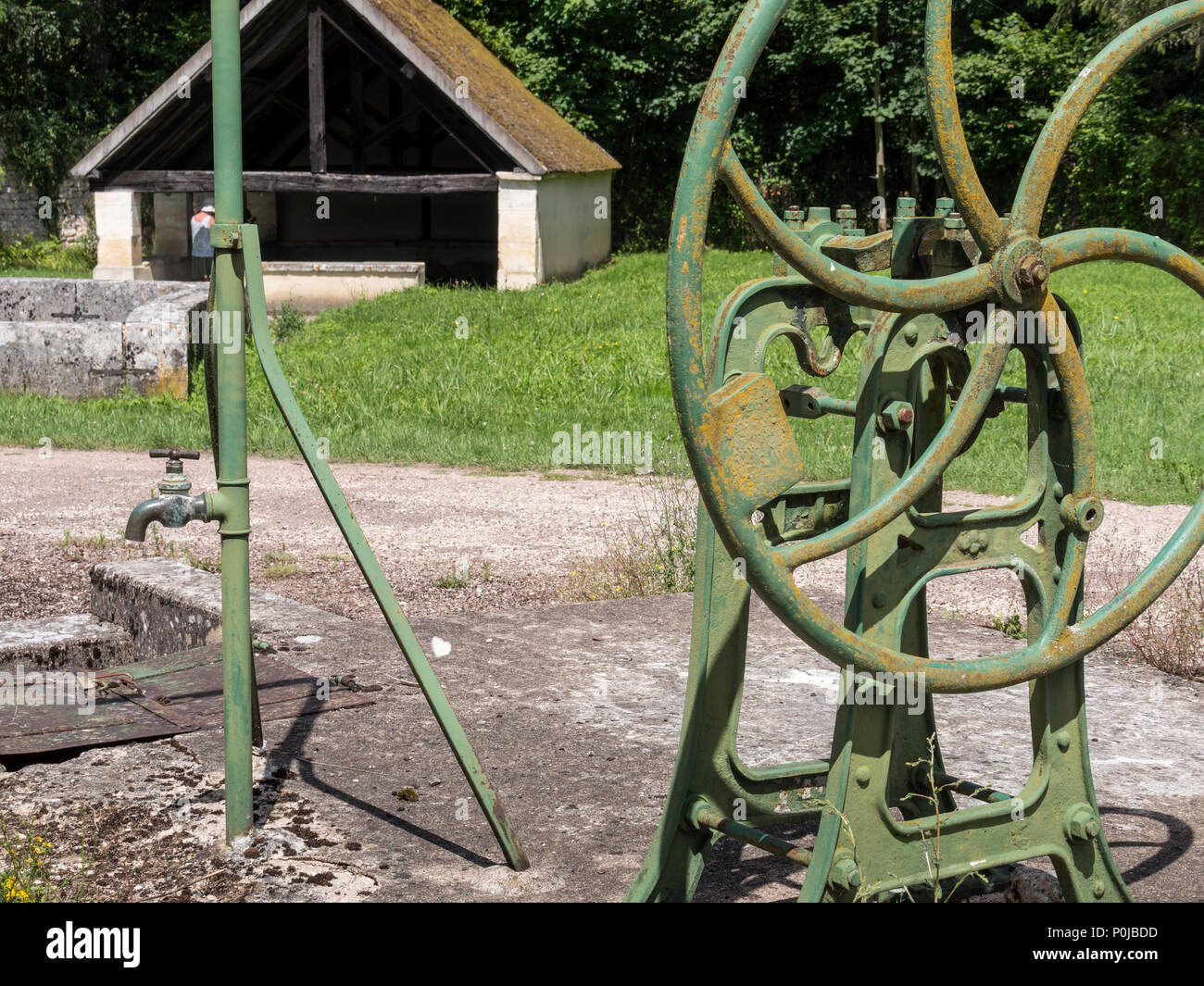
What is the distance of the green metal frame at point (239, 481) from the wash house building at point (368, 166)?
15.0 metres

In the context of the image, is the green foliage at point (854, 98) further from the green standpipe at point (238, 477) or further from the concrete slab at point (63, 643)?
the green standpipe at point (238, 477)

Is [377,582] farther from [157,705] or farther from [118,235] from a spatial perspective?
[118,235]

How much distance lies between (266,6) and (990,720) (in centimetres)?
1605

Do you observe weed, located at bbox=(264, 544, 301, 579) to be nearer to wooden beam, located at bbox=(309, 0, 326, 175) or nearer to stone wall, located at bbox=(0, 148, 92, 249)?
wooden beam, located at bbox=(309, 0, 326, 175)

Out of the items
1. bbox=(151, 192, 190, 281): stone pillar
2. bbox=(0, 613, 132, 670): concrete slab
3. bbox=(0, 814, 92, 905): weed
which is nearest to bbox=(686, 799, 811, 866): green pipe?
bbox=(0, 814, 92, 905): weed

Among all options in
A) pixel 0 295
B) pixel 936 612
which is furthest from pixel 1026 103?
pixel 936 612

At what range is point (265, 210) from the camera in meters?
24.1

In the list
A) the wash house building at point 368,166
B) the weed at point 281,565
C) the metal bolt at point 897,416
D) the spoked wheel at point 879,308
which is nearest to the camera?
the spoked wheel at point 879,308

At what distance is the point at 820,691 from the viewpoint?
182 inches

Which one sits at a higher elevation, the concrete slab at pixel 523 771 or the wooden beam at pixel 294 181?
the wooden beam at pixel 294 181

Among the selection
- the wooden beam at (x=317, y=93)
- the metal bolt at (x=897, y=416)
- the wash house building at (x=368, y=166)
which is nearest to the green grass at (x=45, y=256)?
the wash house building at (x=368, y=166)

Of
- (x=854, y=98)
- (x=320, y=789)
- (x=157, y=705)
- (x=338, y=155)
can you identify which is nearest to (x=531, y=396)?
(x=157, y=705)

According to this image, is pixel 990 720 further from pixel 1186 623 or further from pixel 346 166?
pixel 346 166

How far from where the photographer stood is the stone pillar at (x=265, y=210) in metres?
23.9
